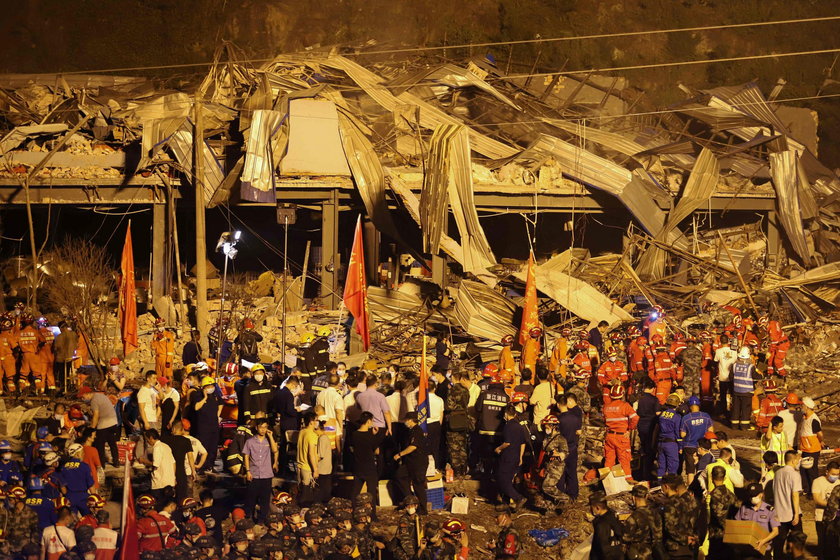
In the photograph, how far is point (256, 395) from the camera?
1533cm

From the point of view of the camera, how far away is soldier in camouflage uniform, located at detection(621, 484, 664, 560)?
10672mm

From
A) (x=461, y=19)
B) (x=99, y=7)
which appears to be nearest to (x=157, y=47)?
(x=99, y=7)

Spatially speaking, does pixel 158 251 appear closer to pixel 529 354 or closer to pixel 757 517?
pixel 529 354

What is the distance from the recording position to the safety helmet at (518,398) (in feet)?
47.5

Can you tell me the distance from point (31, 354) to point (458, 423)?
31.0ft

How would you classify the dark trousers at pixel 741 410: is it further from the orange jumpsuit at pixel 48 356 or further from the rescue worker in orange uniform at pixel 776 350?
the orange jumpsuit at pixel 48 356

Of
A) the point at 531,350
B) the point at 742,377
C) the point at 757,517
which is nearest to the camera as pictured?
the point at 757,517

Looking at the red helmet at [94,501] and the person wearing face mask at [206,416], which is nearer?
the red helmet at [94,501]

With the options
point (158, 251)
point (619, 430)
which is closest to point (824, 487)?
point (619, 430)

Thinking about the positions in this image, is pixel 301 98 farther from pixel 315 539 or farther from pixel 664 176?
pixel 315 539

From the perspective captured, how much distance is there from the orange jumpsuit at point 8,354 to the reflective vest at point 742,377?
41.9ft

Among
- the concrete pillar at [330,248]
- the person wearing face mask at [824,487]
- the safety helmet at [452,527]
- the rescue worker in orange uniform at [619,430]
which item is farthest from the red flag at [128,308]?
the person wearing face mask at [824,487]

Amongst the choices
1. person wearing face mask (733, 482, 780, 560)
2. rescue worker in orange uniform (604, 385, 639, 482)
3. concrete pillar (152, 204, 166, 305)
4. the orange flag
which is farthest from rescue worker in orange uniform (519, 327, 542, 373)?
concrete pillar (152, 204, 166, 305)

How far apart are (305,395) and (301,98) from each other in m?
12.2
